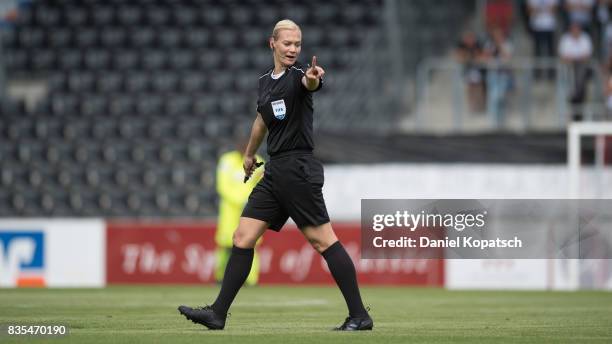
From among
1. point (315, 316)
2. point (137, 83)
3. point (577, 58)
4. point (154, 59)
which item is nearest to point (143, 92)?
point (137, 83)

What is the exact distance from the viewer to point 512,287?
18750 millimetres

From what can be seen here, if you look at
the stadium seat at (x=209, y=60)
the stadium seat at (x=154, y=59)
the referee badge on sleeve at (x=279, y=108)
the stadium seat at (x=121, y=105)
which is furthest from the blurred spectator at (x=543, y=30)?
the referee badge on sleeve at (x=279, y=108)

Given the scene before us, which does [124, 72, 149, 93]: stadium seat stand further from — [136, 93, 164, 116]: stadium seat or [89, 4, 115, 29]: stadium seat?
[89, 4, 115, 29]: stadium seat

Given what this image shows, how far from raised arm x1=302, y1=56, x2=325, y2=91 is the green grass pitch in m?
1.68

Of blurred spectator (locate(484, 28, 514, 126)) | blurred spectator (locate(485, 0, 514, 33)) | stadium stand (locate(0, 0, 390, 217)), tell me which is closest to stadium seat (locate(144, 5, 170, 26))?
stadium stand (locate(0, 0, 390, 217))

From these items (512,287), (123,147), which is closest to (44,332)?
(512,287)

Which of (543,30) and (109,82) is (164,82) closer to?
(109,82)

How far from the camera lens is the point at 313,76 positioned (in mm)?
8453

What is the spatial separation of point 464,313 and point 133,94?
47.2 feet

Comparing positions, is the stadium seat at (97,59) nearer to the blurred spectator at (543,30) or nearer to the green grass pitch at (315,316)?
the blurred spectator at (543,30)

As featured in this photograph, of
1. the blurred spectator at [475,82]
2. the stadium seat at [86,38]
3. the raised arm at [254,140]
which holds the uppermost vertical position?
the stadium seat at [86,38]

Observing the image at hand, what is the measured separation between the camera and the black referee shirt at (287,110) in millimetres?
8906

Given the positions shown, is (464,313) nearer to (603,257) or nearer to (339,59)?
(603,257)

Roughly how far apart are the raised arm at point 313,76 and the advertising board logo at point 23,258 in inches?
437
